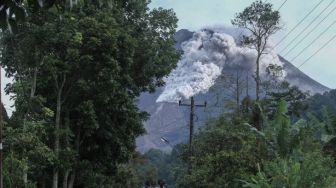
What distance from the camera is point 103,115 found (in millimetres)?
25906

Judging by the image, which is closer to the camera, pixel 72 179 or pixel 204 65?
pixel 72 179

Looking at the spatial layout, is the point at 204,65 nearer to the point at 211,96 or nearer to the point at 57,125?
the point at 211,96

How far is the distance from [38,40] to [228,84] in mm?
33110

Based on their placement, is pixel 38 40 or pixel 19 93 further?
pixel 38 40

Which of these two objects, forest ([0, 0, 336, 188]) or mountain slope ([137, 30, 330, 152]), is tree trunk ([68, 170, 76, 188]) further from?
mountain slope ([137, 30, 330, 152])

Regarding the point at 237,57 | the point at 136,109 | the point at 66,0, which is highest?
the point at 237,57

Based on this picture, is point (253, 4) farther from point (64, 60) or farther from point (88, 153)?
point (64, 60)

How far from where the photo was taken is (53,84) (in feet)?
81.6

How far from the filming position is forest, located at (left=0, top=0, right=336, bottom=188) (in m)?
17.9

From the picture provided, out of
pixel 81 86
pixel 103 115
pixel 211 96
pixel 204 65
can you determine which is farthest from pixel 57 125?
pixel 204 65

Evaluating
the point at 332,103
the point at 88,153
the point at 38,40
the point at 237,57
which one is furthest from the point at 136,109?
the point at 237,57

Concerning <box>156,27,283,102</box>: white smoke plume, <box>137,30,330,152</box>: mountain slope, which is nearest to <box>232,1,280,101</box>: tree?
<box>137,30,330,152</box>: mountain slope

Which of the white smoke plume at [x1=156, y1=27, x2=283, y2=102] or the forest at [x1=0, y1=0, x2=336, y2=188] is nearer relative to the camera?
the forest at [x1=0, y1=0, x2=336, y2=188]

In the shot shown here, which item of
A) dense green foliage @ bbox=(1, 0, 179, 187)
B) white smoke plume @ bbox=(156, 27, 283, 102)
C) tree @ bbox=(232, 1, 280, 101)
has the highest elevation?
white smoke plume @ bbox=(156, 27, 283, 102)
